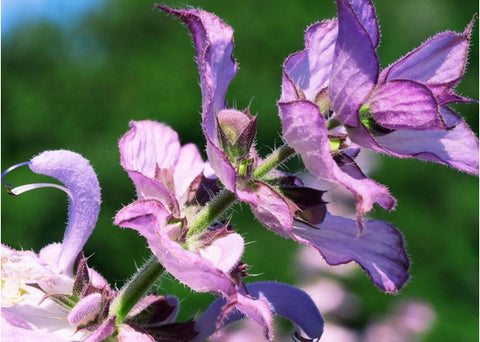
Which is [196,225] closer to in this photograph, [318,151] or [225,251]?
[225,251]

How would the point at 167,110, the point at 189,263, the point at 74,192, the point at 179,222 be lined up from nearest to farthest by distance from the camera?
the point at 189,263
the point at 179,222
the point at 74,192
the point at 167,110

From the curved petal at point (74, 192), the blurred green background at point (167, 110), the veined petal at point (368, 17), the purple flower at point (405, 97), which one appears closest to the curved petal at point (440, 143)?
the purple flower at point (405, 97)

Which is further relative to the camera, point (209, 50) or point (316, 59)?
point (316, 59)

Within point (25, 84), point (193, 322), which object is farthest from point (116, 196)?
point (193, 322)

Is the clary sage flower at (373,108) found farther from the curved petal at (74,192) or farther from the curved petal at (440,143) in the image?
the curved petal at (74,192)

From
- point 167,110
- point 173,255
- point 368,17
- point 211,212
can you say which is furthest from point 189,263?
point 167,110

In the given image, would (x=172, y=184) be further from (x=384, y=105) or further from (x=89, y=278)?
(x=384, y=105)

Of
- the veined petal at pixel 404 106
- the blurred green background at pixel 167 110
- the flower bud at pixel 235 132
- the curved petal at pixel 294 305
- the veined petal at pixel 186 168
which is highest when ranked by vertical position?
the veined petal at pixel 404 106
